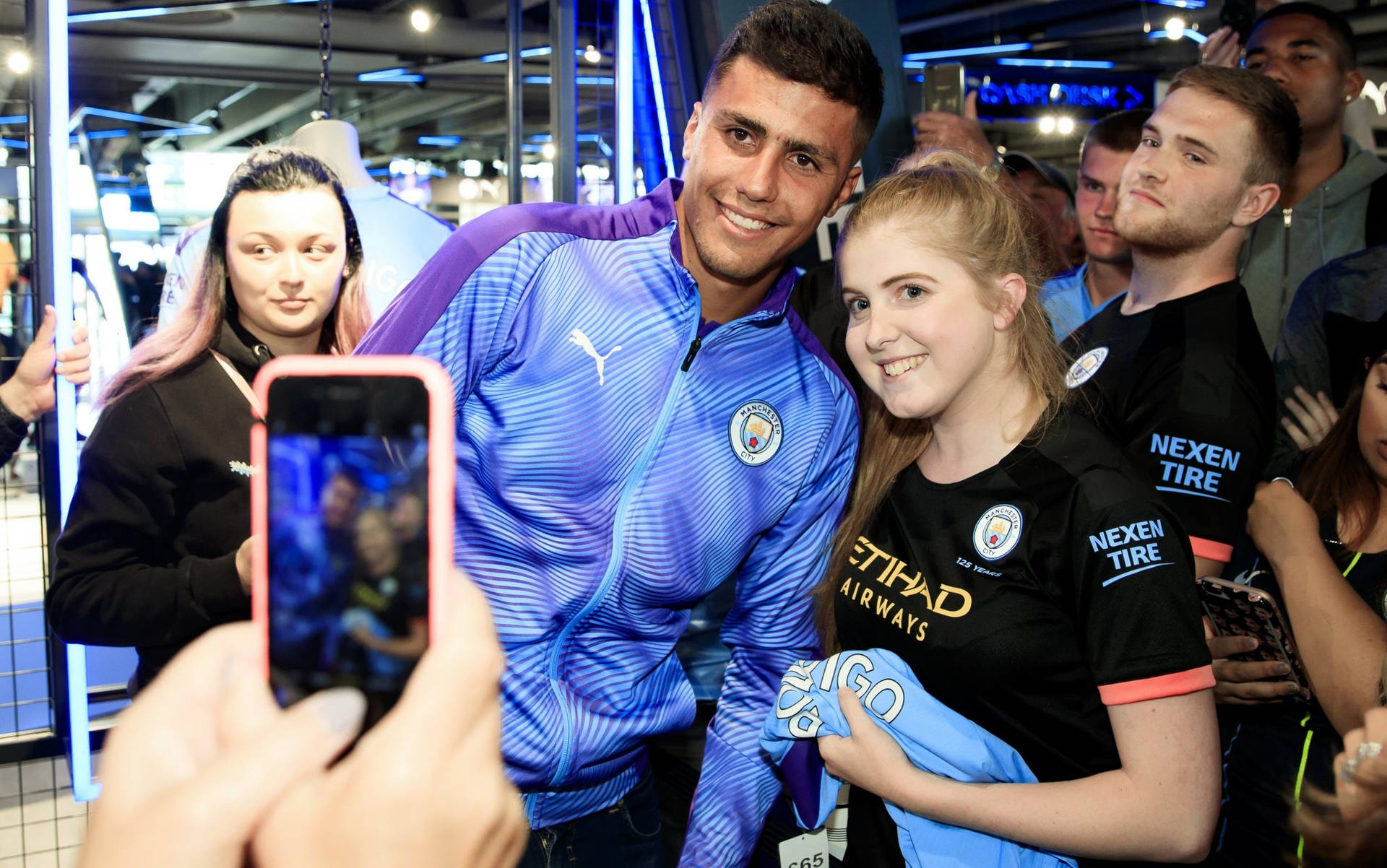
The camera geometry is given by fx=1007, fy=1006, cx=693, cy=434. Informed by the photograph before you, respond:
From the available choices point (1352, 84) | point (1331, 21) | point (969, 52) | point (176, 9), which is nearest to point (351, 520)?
point (1331, 21)

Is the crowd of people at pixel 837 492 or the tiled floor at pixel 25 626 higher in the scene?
the crowd of people at pixel 837 492

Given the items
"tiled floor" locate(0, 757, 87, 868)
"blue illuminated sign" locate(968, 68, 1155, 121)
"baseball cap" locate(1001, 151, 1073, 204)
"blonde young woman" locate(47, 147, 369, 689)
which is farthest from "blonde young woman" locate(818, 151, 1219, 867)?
"blue illuminated sign" locate(968, 68, 1155, 121)

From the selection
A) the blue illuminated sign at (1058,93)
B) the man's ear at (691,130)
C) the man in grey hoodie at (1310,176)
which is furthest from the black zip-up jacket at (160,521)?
the blue illuminated sign at (1058,93)

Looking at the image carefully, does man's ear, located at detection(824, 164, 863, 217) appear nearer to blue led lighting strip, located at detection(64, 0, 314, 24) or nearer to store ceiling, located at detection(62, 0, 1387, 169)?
store ceiling, located at detection(62, 0, 1387, 169)

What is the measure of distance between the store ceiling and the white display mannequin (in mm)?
619

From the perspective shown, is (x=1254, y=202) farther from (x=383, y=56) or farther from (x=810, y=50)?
(x=383, y=56)

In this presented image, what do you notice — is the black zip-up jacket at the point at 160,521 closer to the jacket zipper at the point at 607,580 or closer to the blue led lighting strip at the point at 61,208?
the jacket zipper at the point at 607,580

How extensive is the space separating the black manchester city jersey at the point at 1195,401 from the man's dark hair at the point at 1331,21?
52.5 inches

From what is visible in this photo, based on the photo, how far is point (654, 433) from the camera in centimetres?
137

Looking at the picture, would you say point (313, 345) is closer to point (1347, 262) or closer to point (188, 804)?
point (188, 804)

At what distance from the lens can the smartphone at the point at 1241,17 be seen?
302 cm

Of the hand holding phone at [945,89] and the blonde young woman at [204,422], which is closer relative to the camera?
the blonde young woman at [204,422]

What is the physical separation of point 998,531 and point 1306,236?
2013 mm

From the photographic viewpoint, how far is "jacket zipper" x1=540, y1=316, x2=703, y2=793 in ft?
4.36
